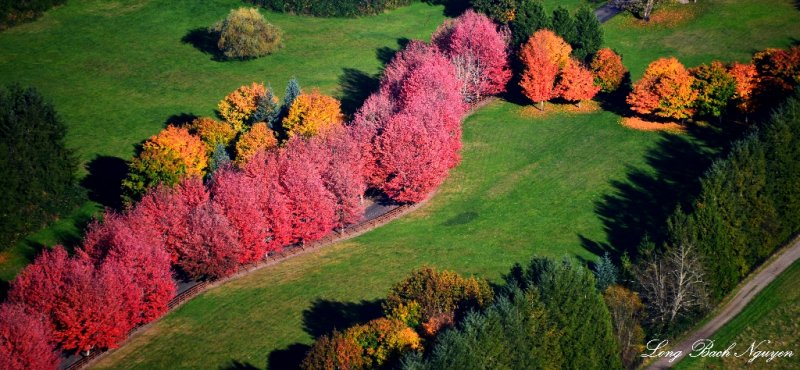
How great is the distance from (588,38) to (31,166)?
7588 cm

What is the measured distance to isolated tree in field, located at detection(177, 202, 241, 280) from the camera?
80.5 meters

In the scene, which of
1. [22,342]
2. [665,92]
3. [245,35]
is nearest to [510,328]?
[22,342]

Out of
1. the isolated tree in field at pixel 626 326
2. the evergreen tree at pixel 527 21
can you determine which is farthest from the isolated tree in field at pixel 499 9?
the isolated tree in field at pixel 626 326

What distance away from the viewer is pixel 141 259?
3024 inches

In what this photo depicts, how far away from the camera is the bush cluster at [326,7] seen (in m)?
139

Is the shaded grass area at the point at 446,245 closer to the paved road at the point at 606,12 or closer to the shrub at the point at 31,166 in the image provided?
the shrub at the point at 31,166

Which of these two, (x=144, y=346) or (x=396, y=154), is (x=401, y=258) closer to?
(x=396, y=154)

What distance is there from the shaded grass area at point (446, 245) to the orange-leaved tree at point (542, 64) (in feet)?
12.6

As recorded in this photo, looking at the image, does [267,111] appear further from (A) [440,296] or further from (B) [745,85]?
(B) [745,85]

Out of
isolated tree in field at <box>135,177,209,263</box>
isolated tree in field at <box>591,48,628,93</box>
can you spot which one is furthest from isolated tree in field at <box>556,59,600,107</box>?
isolated tree in field at <box>135,177,209,263</box>

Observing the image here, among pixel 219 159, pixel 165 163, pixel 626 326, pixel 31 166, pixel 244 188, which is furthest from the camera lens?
pixel 219 159

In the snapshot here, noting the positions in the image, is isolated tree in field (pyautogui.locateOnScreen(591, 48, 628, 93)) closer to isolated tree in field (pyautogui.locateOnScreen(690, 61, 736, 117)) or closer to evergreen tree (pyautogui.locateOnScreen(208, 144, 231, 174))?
isolated tree in field (pyautogui.locateOnScreen(690, 61, 736, 117))

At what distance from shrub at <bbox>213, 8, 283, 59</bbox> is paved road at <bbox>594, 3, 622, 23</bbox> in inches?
2039

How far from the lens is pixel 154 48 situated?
130 metres
